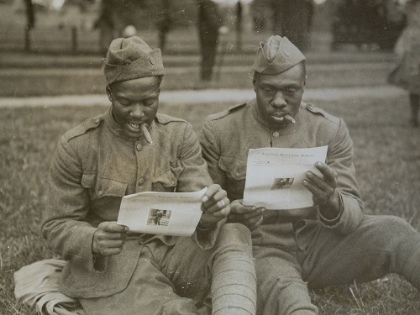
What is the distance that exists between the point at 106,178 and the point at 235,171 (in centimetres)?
76

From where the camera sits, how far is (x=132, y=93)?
296 centimetres

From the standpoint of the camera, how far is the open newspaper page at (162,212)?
9.21 feet

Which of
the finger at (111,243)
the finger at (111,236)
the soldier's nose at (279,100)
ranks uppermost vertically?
the soldier's nose at (279,100)

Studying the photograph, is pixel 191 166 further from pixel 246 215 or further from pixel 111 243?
pixel 111 243

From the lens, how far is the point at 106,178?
316 centimetres

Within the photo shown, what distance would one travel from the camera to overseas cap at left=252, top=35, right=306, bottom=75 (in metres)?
3.25

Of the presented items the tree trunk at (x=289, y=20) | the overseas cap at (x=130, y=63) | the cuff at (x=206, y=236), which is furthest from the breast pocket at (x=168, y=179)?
the tree trunk at (x=289, y=20)

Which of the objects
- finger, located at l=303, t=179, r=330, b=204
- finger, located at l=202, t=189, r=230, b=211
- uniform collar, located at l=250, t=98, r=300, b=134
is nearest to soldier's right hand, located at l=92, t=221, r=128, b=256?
finger, located at l=202, t=189, r=230, b=211

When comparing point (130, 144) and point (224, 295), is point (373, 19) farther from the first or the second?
point (224, 295)

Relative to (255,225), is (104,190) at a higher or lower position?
higher

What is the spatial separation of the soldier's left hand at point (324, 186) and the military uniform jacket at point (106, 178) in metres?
0.54

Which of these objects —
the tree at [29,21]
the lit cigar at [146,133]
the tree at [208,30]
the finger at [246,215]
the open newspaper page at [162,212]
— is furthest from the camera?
the tree at [29,21]

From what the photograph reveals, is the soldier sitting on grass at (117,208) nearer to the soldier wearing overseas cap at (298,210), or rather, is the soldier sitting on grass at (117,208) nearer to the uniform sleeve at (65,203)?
the uniform sleeve at (65,203)

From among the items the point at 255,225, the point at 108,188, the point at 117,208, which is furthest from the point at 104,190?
the point at 255,225
